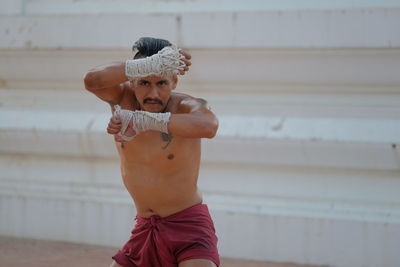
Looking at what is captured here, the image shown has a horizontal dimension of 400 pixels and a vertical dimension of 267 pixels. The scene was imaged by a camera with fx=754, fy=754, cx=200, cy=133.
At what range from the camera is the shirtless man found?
143 inches

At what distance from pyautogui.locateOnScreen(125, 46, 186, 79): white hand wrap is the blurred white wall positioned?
2.08m

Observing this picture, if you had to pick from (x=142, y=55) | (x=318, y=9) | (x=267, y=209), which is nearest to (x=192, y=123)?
(x=142, y=55)

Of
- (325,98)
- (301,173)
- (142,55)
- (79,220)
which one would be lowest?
(79,220)

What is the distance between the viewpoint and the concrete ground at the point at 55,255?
529cm

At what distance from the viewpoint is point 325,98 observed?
577 cm

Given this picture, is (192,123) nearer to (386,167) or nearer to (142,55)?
(142,55)

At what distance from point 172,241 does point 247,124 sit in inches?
84.4

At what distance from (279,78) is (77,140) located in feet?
5.63

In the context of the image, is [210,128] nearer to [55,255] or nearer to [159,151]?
[159,151]

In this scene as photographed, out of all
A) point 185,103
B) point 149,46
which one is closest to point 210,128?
point 185,103

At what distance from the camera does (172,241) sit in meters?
3.81

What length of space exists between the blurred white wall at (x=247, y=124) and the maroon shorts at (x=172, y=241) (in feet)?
5.29

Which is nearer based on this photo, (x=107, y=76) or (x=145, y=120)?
(x=145, y=120)

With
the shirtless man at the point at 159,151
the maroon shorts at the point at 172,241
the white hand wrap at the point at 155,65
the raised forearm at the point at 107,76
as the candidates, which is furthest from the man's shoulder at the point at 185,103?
the maroon shorts at the point at 172,241
